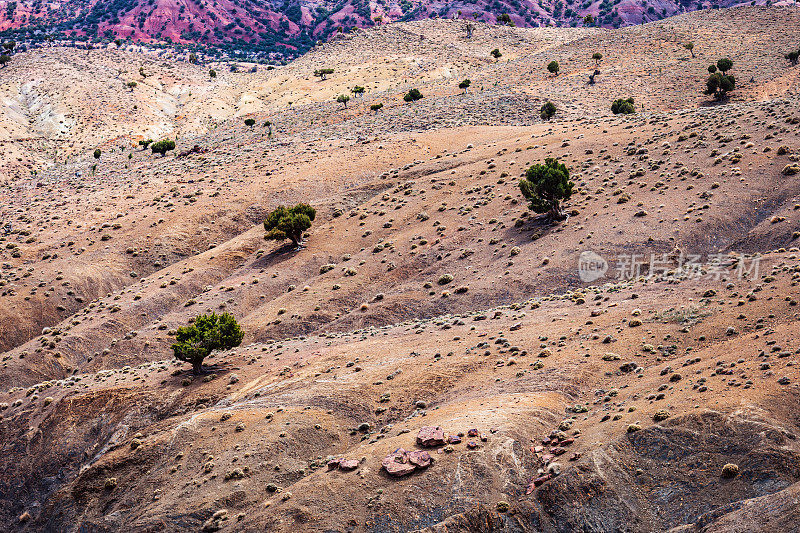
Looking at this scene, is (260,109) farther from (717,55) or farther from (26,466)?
(26,466)

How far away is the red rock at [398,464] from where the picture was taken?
22469 millimetres

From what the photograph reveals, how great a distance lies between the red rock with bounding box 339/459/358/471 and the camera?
23.5 m

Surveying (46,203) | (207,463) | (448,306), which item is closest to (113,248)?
(46,203)

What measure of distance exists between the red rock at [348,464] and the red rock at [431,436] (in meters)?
2.48

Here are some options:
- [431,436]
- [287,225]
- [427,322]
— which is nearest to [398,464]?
[431,436]

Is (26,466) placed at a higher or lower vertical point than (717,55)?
lower

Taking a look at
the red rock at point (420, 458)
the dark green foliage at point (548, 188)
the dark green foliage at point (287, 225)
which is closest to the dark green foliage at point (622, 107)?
the dark green foliage at point (548, 188)

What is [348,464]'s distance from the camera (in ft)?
77.6

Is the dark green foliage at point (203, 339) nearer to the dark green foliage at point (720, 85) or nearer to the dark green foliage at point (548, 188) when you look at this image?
the dark green foliage at point (548, 188)

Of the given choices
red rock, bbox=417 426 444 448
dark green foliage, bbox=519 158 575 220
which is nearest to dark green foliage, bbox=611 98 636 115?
dark green foliage, bbox=519 158 575 220

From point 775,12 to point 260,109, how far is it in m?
88.8

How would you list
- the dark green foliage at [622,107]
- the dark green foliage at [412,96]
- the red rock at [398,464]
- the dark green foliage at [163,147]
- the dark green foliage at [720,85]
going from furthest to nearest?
the dark green foliage at [412,96] < the dark green foliage at [163,147] < the dark green foliage at [720,85] < the dark green foliage at [622,107] < the red rock at [398,464]

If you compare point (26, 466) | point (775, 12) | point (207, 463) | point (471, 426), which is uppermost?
point (775, 12)

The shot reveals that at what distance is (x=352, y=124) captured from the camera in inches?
3319
